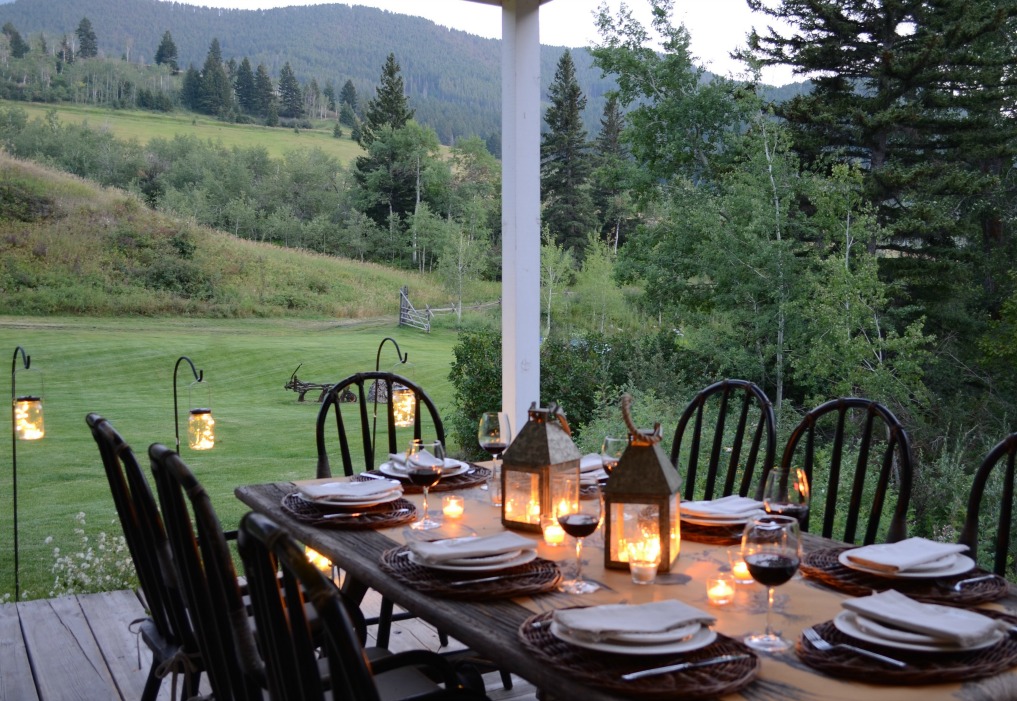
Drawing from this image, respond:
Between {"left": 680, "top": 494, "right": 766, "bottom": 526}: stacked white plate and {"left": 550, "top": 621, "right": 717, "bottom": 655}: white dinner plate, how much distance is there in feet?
2.60

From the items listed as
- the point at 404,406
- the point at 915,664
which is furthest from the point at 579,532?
the point at 404,406

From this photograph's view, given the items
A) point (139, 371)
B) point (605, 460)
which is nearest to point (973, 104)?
point (605, 460)

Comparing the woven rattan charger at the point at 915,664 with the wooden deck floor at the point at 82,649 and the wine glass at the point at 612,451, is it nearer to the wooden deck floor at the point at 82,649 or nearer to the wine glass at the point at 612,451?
the wine glass at the point at 612,451

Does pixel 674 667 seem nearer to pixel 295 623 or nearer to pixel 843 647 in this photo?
pixel 843 647

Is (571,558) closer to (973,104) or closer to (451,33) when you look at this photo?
(973,104)

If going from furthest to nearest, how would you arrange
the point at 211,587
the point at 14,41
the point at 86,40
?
the point at 86,40 → the point at 14,41 → the point at 211,587

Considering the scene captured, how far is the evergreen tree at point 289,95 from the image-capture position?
5363mm

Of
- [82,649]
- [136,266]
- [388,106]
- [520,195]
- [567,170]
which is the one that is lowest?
[82,649]

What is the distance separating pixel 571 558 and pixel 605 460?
0.27 m

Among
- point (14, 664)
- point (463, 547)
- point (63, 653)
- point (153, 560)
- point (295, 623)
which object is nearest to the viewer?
point (295, 623)

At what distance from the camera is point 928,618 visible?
60.7 inches

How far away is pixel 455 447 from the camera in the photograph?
556cm

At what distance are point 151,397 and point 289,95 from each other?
182cm

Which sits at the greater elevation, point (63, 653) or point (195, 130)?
point (195, 130)
